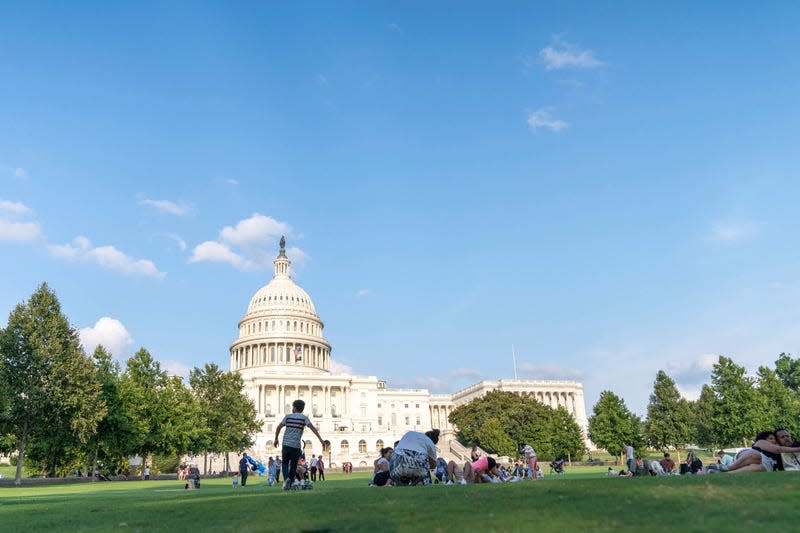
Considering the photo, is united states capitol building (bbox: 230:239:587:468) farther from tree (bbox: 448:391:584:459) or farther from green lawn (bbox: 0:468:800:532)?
green lawn (bbox: 0:468:800:532)

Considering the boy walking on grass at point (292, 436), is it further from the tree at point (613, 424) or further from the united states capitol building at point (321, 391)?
the united states capitol building at point (321, 391)

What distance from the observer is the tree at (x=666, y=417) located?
85.8 meters

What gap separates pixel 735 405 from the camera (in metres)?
72.9

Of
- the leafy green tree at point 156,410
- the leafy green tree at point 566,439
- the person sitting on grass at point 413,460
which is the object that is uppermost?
the leafy green tree at point 156,410

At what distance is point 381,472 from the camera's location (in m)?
19.2

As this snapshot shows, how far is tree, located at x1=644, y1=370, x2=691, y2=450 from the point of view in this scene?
85.8m

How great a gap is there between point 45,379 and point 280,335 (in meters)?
103

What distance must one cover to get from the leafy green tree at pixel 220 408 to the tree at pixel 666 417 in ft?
185

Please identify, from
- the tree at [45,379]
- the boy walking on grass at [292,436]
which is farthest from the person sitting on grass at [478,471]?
the tree at [45,379]

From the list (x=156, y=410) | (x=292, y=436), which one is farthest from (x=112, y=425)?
(x=292, y=436)

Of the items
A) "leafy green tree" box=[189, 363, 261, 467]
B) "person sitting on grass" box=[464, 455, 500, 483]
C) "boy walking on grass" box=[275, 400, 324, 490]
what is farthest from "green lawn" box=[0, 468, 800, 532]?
"leafy green tree" box=[189, 363, 261, 467]

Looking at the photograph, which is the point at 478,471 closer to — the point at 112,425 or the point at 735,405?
the point at 112,425

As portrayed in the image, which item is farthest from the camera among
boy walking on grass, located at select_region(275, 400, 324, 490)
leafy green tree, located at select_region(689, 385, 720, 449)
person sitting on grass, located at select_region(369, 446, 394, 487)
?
leafy green tree, located at select_region(689, 385, 720, 449)

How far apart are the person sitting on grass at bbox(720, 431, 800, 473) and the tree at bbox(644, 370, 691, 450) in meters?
→ 78.0
